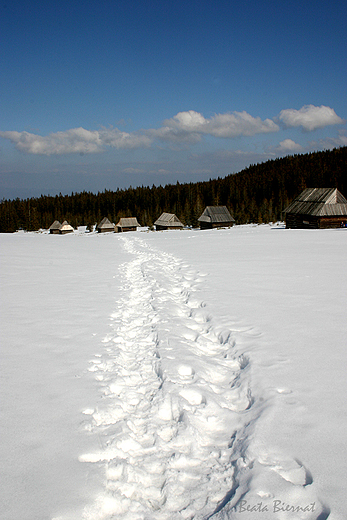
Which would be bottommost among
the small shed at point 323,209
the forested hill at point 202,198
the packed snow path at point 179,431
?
the packed snow path at point 179,431

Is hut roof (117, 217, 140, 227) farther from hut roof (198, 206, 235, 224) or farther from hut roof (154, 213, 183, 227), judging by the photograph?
hut roof (198, 206, 235, 224)

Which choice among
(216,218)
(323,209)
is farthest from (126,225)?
(323,209)

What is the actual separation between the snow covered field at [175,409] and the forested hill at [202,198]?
245 ft

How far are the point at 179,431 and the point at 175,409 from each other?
43 centimetres

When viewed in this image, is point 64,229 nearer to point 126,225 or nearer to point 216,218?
point 126,225

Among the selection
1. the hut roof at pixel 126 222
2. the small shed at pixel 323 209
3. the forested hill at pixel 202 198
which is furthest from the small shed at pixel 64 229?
the small shed at pixel 323 209

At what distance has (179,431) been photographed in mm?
3795

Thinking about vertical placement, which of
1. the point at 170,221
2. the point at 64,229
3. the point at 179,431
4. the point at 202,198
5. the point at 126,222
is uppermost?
the point at 202,198

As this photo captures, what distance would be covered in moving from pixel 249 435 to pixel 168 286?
7.59m

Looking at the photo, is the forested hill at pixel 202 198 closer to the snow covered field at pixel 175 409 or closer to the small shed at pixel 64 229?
the small shed at pixel 64 229

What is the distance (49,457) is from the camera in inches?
129

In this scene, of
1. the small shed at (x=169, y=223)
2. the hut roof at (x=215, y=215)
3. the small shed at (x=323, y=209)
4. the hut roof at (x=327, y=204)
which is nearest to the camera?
the hut roof at (x=327, y=204)

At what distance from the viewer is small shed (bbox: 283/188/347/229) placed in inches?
1457

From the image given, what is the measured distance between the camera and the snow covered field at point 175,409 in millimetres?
2848
